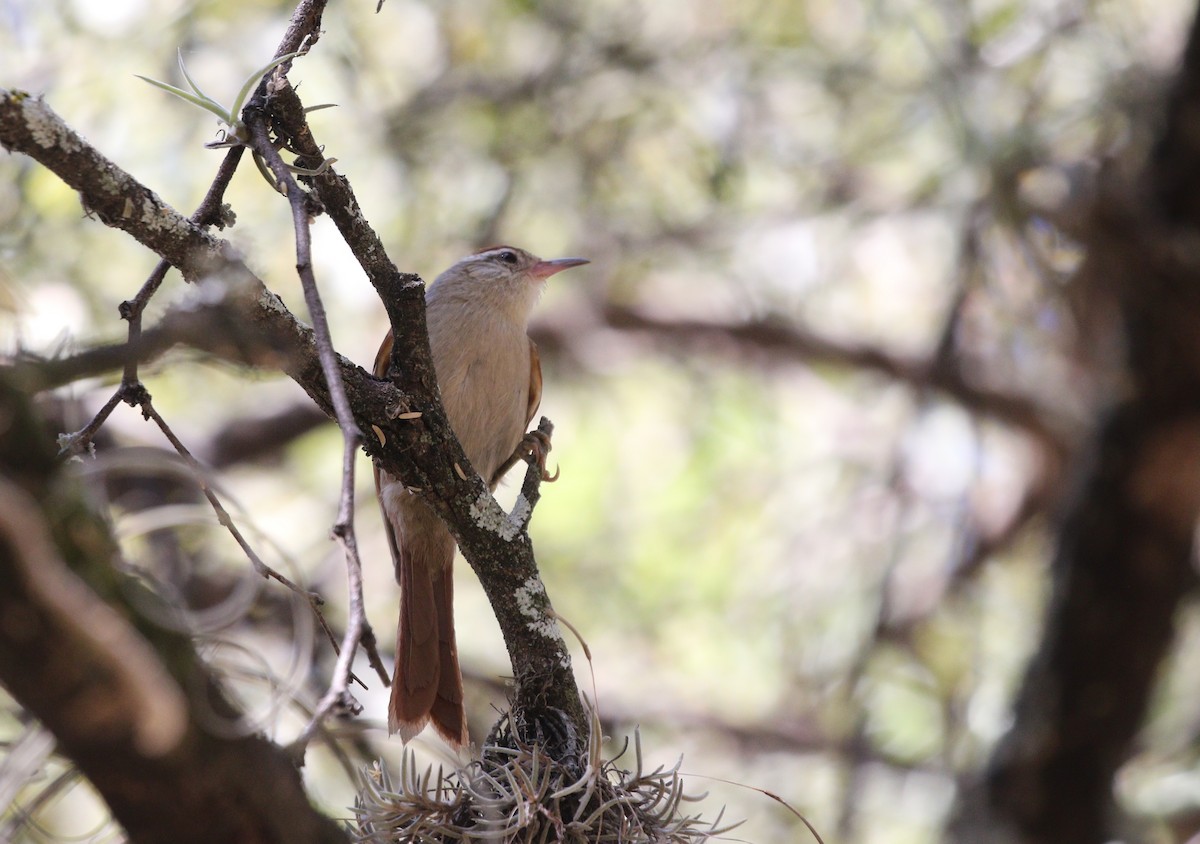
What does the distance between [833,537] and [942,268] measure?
1.76 meters

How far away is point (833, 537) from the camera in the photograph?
638cm

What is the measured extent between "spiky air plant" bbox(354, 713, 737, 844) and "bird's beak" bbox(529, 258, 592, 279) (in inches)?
91.9

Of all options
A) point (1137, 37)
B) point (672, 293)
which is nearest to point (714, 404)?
point (672, 293)

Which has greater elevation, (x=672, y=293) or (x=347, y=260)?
(x=672, y=293)

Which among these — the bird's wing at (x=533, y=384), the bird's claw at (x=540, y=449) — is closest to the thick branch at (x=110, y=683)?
the bird's claw at (x=540, y=449)

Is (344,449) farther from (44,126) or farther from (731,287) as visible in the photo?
(731,287)

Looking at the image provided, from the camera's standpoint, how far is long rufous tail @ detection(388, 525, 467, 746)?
3.51 meters

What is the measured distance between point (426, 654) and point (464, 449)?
0.65 m

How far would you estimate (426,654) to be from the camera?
363 centimetres

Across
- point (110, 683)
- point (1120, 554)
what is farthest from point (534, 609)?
point (1120, 554)

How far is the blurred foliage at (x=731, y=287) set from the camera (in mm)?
5582

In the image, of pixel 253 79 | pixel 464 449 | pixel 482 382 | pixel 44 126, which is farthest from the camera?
pixel 482 382

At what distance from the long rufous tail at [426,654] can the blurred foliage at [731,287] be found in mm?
1652

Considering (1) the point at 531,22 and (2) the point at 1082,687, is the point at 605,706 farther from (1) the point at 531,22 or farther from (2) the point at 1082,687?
(1) the point at 531,22
